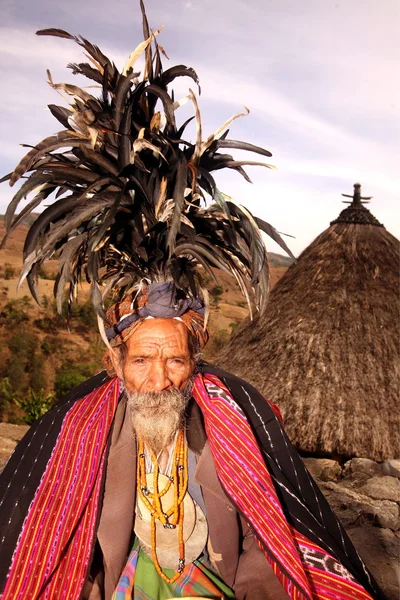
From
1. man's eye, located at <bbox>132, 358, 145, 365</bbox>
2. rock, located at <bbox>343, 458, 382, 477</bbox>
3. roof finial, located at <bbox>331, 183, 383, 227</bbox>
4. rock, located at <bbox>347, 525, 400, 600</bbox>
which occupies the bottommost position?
rock, located at <bbox>343, 458, 382, 477</bbox>

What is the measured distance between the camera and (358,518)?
4414 millimetres

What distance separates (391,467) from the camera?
240 inches

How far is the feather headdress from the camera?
2051 mm

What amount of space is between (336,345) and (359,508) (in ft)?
9.73

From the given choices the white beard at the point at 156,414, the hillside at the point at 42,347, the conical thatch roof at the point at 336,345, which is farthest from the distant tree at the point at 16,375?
the white beard at the point at 156,414

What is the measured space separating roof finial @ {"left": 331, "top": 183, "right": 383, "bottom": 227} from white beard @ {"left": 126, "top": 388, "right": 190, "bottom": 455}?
7.30 metres

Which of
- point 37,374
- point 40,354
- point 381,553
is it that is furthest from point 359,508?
point 40,354

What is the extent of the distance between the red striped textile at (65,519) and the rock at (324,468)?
4323mm

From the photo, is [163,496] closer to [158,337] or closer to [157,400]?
[157,400]

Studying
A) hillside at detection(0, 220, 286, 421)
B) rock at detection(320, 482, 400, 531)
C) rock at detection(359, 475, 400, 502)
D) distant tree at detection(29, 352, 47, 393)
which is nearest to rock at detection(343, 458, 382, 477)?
rock at detection(359, 475, 400, 502)

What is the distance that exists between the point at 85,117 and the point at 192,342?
1.06 meters

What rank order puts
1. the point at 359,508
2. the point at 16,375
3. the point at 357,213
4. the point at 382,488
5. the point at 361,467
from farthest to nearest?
the point at 16,375 → the point at 357,213 → the point at 361,467 → the point at 382,488 → the point at 359,508

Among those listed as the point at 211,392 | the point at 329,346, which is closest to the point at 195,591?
the point at 211,392

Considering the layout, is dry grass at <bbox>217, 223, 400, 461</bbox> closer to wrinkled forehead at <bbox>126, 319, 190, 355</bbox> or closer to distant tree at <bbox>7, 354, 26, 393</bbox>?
wrinkled forehead at <bbox>126, 319, 190, 355</bbox>
